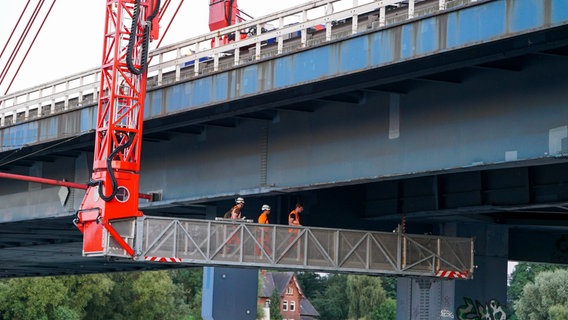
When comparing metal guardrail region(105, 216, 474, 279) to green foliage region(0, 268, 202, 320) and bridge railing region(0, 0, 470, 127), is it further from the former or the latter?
green foliage region(0, 268, 202, 320)

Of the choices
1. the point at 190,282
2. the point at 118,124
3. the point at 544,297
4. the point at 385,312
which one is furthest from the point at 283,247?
the point at 190,282

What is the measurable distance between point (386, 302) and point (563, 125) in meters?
122

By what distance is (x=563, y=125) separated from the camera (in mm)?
20203

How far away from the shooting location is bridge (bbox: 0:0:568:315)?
69.1ft

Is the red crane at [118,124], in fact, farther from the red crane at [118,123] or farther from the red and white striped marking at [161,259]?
the red and white striped marking at [161,259]

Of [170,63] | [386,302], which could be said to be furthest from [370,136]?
[386,302]

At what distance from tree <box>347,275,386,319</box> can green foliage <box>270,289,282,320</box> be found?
13.3 meters

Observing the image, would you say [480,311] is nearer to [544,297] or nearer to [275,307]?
[544,297]

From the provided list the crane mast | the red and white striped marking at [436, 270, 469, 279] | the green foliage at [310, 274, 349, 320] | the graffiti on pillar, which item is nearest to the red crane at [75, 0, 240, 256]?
the crane mast

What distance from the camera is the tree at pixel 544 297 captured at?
8650 centimetres

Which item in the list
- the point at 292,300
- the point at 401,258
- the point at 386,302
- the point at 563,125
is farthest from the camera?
the point at 292,300

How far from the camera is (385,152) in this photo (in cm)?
2430

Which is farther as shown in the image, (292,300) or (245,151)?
(292,300)

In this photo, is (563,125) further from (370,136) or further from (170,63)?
(170,63)
